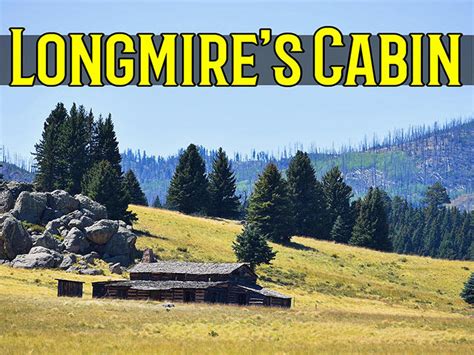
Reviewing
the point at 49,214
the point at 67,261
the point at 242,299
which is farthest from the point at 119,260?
the point at 242,299

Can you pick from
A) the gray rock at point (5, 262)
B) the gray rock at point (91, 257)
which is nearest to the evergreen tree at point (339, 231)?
the gray rock at point (91, 257)

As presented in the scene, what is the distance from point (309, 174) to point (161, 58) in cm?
6863

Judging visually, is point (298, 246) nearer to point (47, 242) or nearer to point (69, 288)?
point (47, 242)

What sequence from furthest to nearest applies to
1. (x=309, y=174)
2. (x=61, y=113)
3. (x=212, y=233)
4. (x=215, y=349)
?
(x=309, y=174), (x=61, y=113), (x=212, y=233), (x=215, y=349)

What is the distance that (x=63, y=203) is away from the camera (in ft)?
327

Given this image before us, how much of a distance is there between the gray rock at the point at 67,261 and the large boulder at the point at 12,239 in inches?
162

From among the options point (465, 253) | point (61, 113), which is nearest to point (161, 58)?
point (61, 113)

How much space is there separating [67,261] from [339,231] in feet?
176

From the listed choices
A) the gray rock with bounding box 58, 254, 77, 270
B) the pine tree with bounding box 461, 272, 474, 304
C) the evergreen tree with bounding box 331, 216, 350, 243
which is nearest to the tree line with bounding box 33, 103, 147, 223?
the gray rock with bounding box 58, 254, 77, 270

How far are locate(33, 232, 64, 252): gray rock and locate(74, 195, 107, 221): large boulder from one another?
25.1ft

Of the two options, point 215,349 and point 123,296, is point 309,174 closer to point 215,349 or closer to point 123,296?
point 123,296

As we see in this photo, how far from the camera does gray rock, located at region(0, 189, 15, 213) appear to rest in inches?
3871

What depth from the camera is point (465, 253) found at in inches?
7653

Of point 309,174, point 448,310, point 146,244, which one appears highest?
point 309,174
